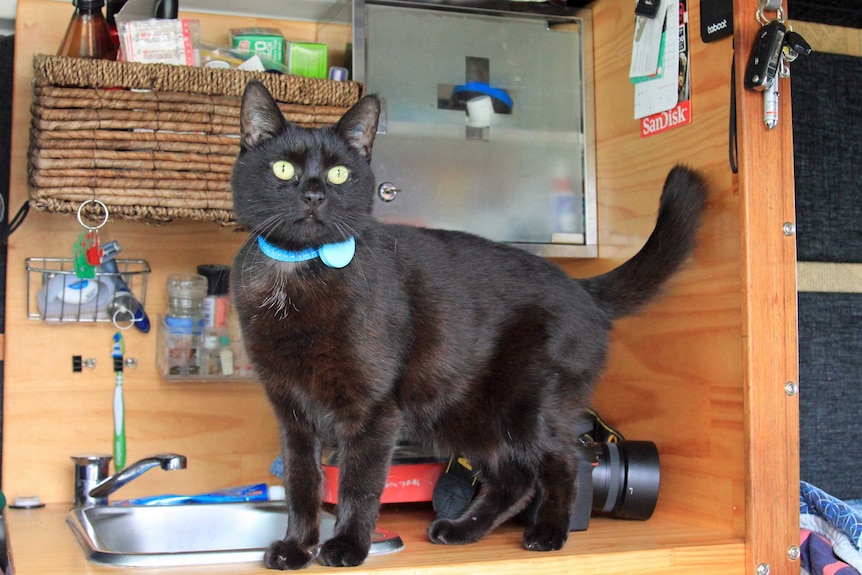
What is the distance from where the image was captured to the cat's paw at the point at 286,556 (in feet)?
3.86

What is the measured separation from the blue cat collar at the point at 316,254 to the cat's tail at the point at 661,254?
513 millimetres

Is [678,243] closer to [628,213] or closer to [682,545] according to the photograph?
[628,213]

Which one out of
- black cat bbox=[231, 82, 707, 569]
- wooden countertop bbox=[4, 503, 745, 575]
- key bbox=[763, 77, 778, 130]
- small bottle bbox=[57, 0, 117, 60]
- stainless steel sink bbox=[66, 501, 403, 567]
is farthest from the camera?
small bottle bbox=[57, 0, 117, 60]

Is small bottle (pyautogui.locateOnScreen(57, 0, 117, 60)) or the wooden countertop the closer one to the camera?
the wooden countertop

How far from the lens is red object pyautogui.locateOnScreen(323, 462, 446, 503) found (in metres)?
1.58

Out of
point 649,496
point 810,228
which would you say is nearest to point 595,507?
point 649,496

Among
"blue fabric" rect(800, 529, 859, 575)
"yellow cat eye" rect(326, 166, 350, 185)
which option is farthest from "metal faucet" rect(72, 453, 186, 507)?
"blue fabric" rect(800, 529, 859, 575)

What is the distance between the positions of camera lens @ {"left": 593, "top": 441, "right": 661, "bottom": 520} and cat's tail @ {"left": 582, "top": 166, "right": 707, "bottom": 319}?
0.83 ft

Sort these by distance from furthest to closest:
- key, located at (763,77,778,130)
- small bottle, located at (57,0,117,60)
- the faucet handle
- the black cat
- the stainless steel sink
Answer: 1. the faucet handle
2. small bottle, located at (57,0,117,60)
3. the stainless steel sink
4. key, located at (763,77,778,130)
5. the black cat

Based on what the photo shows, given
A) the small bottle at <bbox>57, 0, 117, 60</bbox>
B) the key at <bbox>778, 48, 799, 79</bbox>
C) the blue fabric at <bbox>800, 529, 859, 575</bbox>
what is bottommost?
the blue fabric at <bbox>800, 529, 859, 575</bbox>

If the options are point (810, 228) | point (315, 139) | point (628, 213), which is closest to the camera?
point (315, 139)

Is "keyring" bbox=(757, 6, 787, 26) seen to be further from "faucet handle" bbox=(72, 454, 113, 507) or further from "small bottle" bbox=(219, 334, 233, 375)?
"faucet handle" bbox=(72, 454, 113, 507)

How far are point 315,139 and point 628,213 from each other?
2.44 feet

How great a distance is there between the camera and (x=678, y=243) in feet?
4.85
